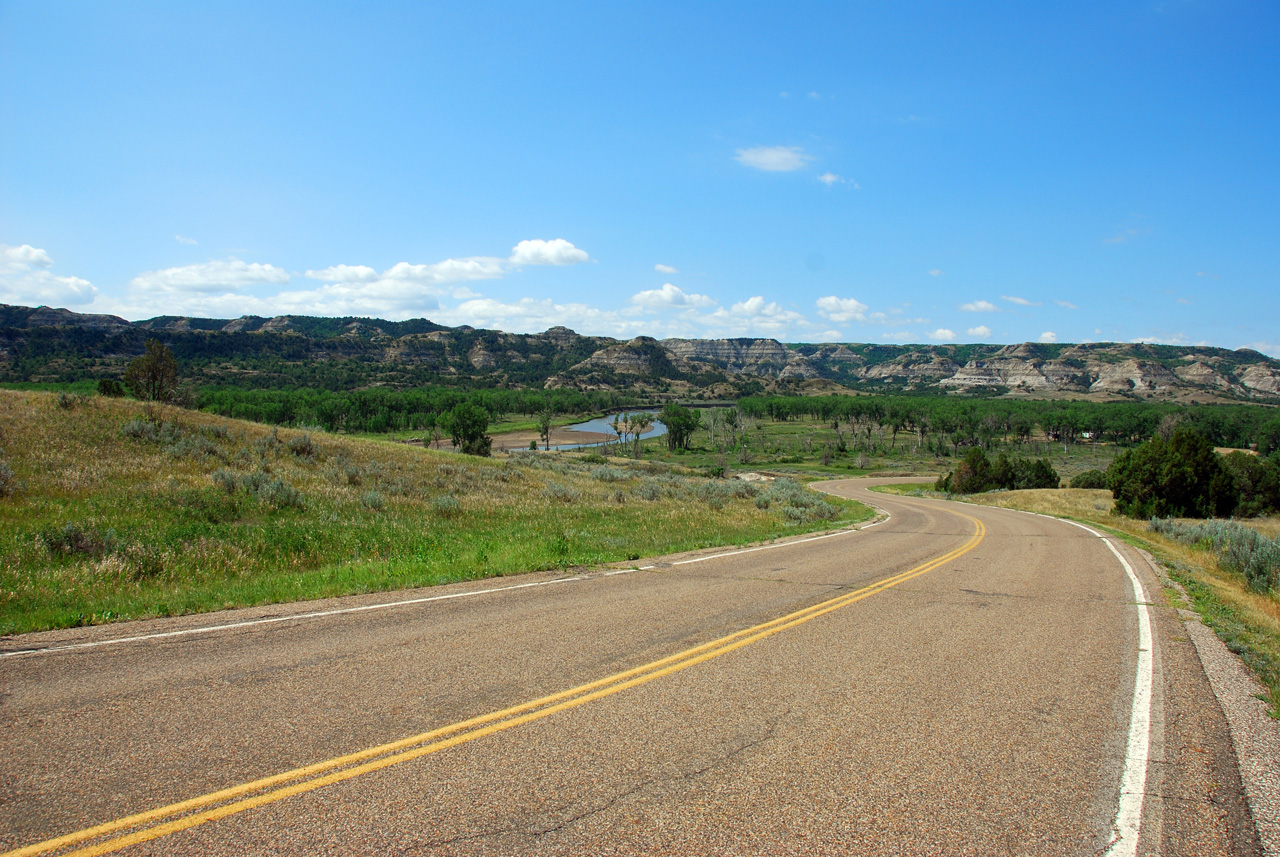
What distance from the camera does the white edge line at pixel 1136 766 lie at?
386 centimetres

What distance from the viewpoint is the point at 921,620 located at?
29.3 ft

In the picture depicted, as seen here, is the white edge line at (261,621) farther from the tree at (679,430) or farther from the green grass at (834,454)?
the tree at (679,430)

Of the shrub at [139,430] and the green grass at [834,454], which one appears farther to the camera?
the green grass at [834,454]

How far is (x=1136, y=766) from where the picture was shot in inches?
189

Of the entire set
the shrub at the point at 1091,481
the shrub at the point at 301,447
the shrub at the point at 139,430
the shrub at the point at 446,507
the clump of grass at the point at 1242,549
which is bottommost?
the shrub at the point at 1091,481

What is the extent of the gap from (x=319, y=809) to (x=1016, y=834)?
4.21 meters

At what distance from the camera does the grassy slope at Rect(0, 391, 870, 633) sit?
31.6 feet

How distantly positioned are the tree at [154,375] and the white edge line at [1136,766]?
171ft

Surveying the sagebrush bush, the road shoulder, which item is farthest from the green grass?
the sagebrush bush

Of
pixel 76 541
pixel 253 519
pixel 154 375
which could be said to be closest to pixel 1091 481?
pixel 253 519

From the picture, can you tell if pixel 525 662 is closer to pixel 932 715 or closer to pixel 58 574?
pixel 932 715

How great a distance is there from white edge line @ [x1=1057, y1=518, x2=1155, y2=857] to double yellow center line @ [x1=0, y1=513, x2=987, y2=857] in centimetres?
353

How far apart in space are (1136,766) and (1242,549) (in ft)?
53.9

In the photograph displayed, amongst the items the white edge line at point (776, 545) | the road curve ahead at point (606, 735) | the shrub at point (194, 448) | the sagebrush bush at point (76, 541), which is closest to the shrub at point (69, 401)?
the shrub at point (194, 448)
